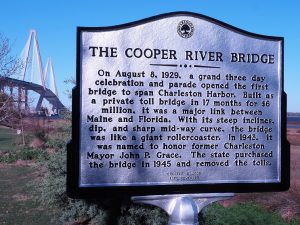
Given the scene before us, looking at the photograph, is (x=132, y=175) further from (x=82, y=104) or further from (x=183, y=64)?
(x=183, y=64)

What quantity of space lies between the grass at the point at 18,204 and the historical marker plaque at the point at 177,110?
5.50 metres

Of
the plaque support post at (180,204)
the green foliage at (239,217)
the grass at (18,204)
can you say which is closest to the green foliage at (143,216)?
the green foliage at (239,217)

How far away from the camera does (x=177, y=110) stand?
3.87 meters

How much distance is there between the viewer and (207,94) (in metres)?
3.95

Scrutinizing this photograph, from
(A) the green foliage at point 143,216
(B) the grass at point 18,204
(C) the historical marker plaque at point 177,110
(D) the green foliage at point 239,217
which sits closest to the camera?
(C) the historical marker plaque at point 177,110

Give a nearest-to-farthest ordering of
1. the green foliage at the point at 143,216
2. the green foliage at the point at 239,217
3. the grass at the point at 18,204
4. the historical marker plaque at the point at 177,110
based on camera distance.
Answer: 1. the historical marker plaque at the point at 177,110
2. the green foliage at the point at 143,216
3. the green foliage at the point at 239,217
4. the grass at the point at 18,204

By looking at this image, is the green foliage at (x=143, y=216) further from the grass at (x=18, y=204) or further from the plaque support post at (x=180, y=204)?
the grass at (x=18, y=204)

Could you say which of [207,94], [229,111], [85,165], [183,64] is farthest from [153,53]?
[85,165]

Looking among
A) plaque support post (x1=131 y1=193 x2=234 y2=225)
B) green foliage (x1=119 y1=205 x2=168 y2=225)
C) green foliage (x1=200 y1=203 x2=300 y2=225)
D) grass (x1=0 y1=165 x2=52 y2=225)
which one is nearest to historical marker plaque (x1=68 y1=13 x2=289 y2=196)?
plaque support post (x1=131 y1=193 x2=234 y2=225)

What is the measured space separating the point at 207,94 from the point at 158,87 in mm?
453

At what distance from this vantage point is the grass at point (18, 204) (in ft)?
29.6

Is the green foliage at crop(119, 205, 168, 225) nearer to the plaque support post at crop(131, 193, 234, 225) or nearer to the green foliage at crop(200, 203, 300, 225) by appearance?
the green foliage at crop(200, 203, 300, 225)

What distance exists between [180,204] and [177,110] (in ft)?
2.65

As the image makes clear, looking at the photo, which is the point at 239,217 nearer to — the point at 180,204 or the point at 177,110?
the point at 180,204
